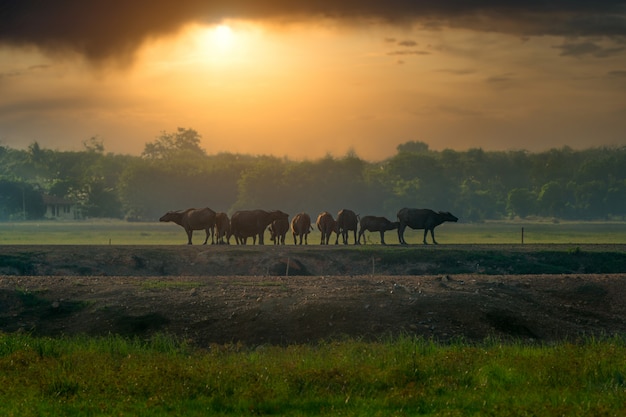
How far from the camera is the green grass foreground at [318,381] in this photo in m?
15.6

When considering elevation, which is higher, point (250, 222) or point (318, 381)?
point (250, 222)

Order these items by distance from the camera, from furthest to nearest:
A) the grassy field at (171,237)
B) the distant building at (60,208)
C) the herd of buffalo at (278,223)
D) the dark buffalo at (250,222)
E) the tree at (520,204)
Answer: the tree at (520,204) → the distant building at (60,208) → the grassy field at (171,237) → the dark buffalo at (250,222) → the herd of buffalo at (278,223)

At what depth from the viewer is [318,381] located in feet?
55.8

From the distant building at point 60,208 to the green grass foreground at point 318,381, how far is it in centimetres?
11373

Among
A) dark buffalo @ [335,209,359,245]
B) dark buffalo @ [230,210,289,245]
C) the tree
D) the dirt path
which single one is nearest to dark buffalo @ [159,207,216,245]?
dark buffalo @ [230,210,289,245]

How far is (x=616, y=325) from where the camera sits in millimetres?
27031

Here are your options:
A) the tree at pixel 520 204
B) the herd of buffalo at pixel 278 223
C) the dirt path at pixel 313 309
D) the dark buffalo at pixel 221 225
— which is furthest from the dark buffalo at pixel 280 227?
the tree at pixel 520 204

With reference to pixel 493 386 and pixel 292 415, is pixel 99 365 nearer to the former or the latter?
pixel 292 415

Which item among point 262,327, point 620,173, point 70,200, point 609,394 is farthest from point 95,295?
point 620,173

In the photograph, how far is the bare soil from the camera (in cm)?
2422

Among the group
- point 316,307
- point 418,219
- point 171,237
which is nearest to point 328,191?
point 171,237

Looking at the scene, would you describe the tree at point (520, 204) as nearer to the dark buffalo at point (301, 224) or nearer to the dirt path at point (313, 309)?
the dark buffalo at point (301, 224)

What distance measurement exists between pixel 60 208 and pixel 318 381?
398 ft

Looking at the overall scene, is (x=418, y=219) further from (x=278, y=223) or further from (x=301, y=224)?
(x=278, y=223)
